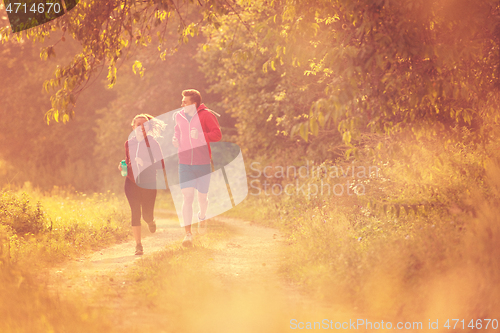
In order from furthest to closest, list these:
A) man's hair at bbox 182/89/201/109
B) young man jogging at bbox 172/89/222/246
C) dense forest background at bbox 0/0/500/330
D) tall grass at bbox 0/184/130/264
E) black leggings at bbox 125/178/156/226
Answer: man's hair at bbox 182/89/201/109 < young man jogging at bbox 172/89/222/246 < black leggings at bbox 125/178/156/226 < tall grass at bbox 0/184/130/264 < dense forest background at bbox 0/0/500/330

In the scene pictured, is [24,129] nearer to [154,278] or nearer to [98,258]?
[98,258]

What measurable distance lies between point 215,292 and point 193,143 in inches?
130

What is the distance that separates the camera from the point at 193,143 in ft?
26.3

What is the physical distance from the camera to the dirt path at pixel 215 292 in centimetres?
447

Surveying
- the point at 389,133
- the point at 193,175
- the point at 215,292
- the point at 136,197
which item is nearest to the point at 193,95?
the point at 193,175

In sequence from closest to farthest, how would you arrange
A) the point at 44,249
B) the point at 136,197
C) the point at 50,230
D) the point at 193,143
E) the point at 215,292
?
the point at 215,292, the point at 44,249, the point at 136,197, the point at 193,143, the point at 50,230

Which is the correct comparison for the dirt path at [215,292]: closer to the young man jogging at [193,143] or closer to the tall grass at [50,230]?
the tall grass at [50,230]

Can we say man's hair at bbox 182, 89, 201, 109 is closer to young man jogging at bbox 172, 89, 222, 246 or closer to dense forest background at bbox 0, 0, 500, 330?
young man jogging at bbox 172, 89, 222, 246

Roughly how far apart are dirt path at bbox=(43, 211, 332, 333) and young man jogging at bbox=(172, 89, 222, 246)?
1143 millimetres

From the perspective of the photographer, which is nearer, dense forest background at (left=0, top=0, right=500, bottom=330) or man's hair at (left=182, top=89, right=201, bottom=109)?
dense forest background at (left=0, top=0, right=500, bottom=330)

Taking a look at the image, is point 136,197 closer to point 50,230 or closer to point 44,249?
point 44,249

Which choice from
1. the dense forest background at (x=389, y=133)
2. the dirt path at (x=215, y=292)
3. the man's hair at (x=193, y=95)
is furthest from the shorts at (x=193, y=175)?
the dense forest background at (x=389, y=133)

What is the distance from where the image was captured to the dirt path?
4.47 m

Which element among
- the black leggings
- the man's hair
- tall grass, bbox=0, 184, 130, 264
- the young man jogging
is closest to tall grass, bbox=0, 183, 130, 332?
tall grass, bbox=0, 184, 130, 264
